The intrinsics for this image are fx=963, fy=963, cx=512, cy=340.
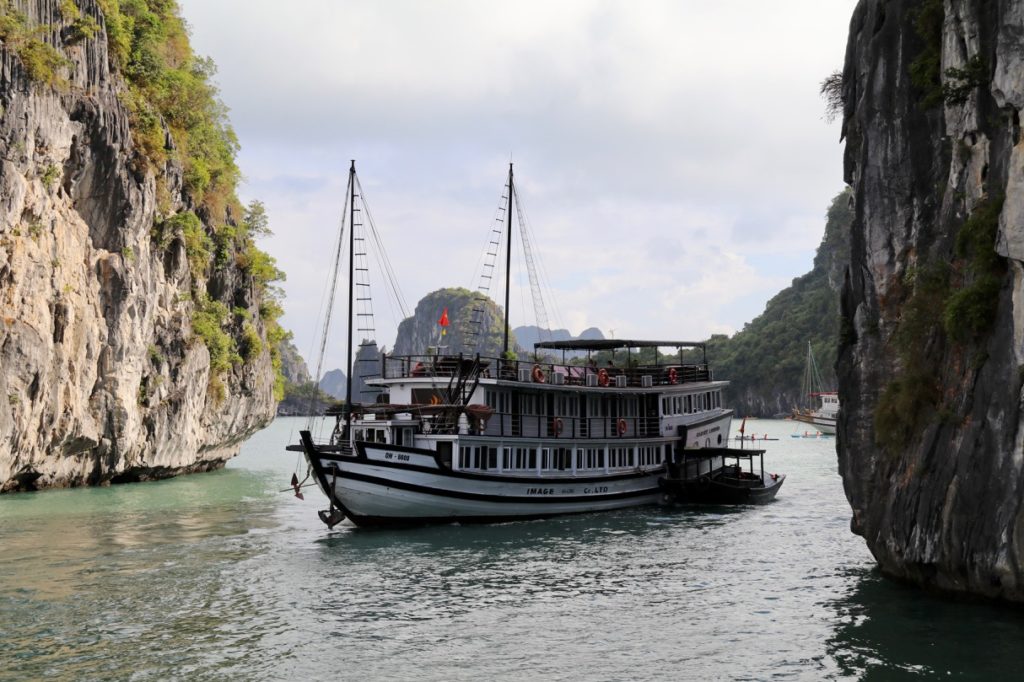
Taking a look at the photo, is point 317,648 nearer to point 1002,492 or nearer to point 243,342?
point 1002,492

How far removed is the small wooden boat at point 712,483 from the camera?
38719 mm

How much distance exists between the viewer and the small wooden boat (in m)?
38.7

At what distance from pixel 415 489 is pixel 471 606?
434 inches

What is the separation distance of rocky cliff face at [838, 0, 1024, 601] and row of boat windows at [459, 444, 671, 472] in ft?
42.2

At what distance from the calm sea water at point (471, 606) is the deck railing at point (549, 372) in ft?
18.0

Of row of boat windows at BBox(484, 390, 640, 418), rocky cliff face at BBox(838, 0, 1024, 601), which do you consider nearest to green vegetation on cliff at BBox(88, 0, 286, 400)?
row of boat windows at BBox(484, 390, 640, 418)

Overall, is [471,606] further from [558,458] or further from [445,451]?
[558,458]

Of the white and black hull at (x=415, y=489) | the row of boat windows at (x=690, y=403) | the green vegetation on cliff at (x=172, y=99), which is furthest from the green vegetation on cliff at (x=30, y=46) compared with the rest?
the row of boat windows at (x=690, y=403)

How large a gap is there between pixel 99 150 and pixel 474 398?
68.1ft

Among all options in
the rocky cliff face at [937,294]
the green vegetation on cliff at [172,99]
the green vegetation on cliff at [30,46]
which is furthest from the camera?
the green vegetation on cliff at [172,99]

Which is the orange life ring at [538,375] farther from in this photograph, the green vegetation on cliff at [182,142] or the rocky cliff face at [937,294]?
the green vegetation on cliff at [182,142]

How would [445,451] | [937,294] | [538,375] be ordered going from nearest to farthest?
[937,294] < [445,451] < [538,375]

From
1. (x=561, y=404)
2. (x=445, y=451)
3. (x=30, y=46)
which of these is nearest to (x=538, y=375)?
(x=561, y=404)

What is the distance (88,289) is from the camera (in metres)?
41.1
